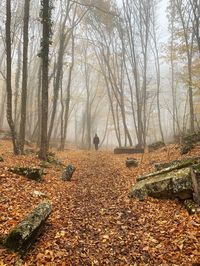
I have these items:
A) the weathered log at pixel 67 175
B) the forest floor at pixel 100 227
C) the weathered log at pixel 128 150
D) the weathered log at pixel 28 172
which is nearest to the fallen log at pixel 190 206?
the forest floor at pixel 100 227

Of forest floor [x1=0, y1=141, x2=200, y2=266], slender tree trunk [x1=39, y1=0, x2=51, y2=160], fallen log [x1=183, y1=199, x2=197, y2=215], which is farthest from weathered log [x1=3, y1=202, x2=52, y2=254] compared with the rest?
slender tree trunk [x1=39, y1=0, x2=51, y2=160]

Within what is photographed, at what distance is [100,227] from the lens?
6723 millimetres

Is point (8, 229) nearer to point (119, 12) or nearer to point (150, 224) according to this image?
point (150, 224)

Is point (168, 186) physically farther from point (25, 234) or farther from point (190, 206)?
point (25, 234)

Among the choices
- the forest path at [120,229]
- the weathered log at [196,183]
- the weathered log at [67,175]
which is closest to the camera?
the forest path at [120,229]

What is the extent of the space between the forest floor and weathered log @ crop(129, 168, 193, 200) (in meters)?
0.23

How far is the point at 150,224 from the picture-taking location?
684 centimetres

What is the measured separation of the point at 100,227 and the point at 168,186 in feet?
8.15

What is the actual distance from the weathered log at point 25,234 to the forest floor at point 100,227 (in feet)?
0.46

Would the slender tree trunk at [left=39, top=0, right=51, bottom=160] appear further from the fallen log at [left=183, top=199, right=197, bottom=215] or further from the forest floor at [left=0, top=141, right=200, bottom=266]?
the fallen log at [left=183, top=199, right=197, bottom=215]

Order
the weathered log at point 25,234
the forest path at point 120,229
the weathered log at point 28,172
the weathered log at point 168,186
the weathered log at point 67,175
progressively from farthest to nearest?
the weathered log at point 67,175, the weathered log at point 28,172, the weathered log at point 168,186, the forest path at point 120,229, the weathered log at point 25,234

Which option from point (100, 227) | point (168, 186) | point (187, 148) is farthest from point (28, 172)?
point (187, 148)

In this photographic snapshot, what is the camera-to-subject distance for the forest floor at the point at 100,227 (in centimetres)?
537

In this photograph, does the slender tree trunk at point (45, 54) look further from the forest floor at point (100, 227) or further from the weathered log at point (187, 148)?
the weathered log at point (187, 148)
